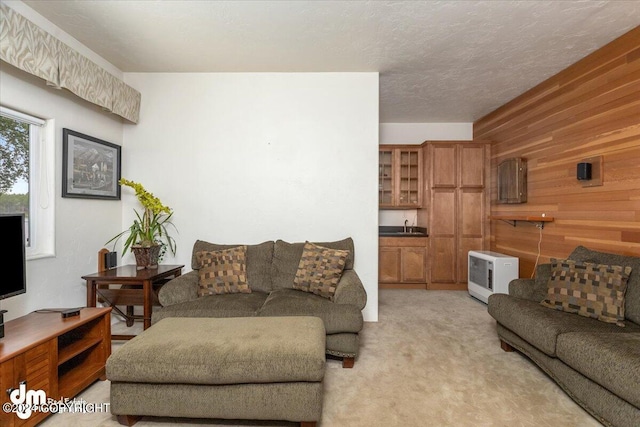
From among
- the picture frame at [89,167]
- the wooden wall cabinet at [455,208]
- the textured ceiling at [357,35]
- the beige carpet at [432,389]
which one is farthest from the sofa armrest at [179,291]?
the wooden wall cabinet at [455,208]

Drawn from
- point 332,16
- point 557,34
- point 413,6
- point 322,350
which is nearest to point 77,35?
point 332,16

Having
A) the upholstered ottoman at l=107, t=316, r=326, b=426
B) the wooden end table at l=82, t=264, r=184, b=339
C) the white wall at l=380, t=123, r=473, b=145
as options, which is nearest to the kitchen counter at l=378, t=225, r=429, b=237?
the white wall at l=380, t=123, r=473, b=145

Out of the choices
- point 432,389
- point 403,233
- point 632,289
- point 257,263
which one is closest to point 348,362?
point 432,389

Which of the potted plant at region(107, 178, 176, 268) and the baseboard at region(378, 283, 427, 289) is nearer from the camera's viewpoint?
the potted plant at region(107, 178, 176, 268)

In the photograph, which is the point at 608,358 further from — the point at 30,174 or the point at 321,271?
the point at 30,174

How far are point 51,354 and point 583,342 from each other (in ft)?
10.3

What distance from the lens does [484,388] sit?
6.94 feet

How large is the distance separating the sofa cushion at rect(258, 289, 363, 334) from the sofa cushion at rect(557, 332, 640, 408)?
133 centimetres

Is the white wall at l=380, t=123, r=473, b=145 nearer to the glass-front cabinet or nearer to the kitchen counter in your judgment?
the glass-front cabinet

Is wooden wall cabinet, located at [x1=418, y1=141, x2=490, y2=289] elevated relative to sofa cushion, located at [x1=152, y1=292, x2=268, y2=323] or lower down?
elevated

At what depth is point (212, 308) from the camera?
246 centimetres

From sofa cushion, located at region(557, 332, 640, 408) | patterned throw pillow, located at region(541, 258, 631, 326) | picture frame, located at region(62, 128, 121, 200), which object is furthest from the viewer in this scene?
picture frame, located at region(62, 128, 121, 200)

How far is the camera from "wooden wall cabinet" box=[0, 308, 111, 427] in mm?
1562

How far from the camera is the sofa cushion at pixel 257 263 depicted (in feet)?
9.80
